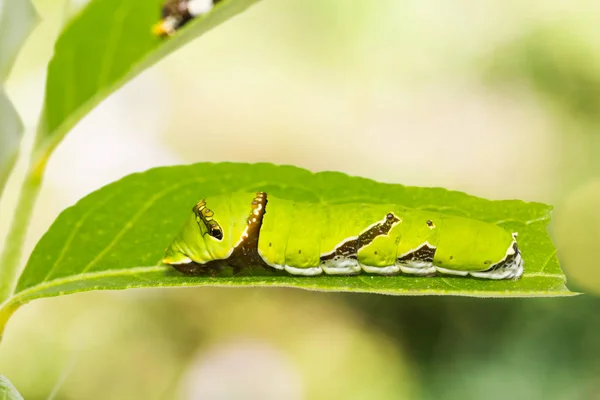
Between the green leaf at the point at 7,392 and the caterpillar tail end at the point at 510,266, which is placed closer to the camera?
the green leaf at the point at 7,392

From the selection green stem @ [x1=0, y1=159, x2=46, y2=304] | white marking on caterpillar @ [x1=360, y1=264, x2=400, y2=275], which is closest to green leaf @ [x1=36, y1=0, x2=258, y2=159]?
green stem @ [x1=0, y1=159, x2=46, y2=304]

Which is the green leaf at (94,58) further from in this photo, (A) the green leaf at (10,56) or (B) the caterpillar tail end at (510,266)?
(B) the caterpillar tail end at (510,266)

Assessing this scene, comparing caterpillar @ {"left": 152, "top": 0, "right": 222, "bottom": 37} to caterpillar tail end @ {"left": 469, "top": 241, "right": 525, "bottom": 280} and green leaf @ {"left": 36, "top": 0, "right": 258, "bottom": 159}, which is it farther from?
caterpillar tail end @ {"left": 469, "top": 241, "right": 525, "bottom": 280}

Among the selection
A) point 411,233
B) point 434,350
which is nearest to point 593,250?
point 434,350

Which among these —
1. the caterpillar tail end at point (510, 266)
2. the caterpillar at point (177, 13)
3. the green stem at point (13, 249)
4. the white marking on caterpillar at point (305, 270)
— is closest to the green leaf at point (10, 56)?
the green stem at point (13, 249)

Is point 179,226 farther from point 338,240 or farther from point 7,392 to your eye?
point 7,392
